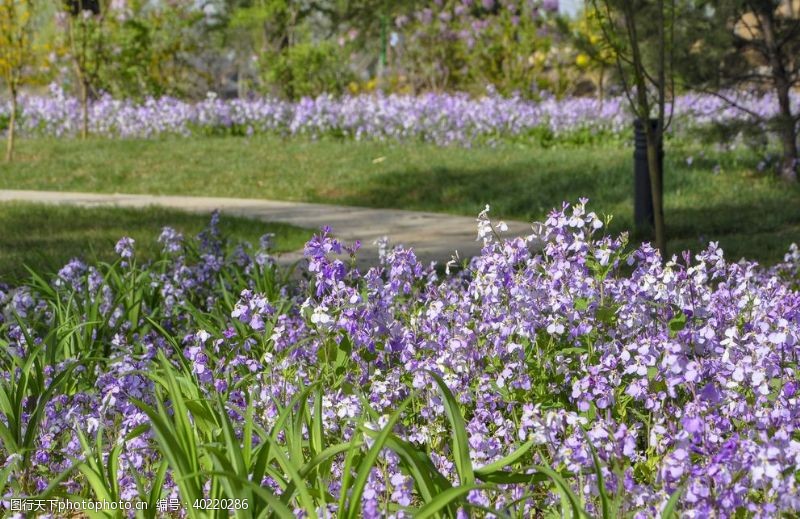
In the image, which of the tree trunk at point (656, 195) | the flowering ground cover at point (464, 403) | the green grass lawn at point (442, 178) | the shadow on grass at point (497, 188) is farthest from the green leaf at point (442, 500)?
the shadow on grass at point (497, 188)

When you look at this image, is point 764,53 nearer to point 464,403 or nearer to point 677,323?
point 677,323

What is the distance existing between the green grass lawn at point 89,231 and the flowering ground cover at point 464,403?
2.92 m

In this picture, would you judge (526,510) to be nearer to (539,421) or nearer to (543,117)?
(539,421)

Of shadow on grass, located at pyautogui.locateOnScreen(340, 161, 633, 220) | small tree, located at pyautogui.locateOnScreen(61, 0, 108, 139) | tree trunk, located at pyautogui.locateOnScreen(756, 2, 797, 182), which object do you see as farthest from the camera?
small tree, located at pyautogui.locateOnScreen(61, 0, 108, 139)

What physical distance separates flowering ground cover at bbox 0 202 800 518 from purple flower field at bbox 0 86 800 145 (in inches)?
416

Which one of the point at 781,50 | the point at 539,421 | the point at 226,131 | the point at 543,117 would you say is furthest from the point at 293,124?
the point at 539,421

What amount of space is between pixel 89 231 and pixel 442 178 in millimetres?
4080

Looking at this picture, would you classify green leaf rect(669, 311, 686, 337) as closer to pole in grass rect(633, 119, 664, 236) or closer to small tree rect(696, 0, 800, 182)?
pole in grass rect(633, 119, 664, 236)

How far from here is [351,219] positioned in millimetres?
9438

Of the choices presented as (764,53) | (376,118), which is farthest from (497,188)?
(376,118)

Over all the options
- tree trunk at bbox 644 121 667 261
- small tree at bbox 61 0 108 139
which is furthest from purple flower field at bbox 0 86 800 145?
A: tree trunk at bbox 644 121 667 261

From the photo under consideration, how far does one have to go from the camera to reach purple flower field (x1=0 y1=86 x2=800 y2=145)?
49.0 ft

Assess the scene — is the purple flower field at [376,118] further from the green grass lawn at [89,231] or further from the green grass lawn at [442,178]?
the green grass lawn at [89,231]

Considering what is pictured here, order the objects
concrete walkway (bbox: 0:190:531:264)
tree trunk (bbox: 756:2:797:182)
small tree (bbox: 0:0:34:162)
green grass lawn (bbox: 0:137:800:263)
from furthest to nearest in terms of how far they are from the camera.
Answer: small tree (bbox: 0:0:34:162) → tree trunk (bbox: 756:2:797:182) → green grass lawn (bbox: 0:137:800:263) → concrete walkway (bbox: 0:190:531:264)
